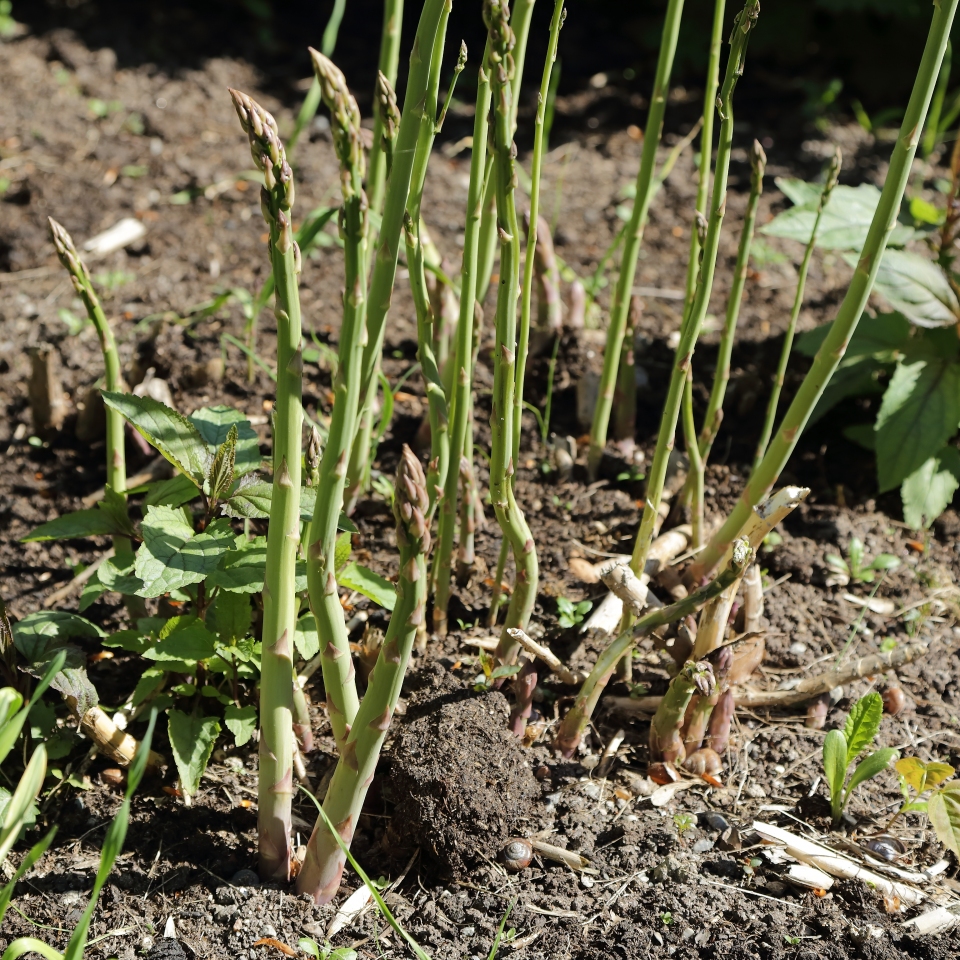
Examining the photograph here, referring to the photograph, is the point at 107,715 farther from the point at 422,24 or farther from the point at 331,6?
the point at 331,6

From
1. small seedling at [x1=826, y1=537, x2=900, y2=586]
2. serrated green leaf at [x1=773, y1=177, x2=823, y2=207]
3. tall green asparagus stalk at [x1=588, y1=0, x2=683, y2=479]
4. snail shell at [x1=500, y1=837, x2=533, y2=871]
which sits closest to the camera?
snail shell at [x1=500, y1=837, x2=533, y2=871]

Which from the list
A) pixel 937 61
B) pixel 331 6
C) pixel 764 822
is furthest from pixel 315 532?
pixel 331 6

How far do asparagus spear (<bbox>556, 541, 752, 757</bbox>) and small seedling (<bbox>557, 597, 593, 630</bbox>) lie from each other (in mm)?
221

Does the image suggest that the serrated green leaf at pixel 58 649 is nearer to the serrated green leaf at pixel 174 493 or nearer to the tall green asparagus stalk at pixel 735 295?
the serrated green leaf at pixel 174 493

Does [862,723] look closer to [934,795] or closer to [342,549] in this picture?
[934,795]

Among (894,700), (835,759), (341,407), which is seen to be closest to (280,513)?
(341,407)

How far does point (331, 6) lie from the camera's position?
182 inches

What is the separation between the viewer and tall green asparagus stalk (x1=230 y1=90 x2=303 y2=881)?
115 centimetres

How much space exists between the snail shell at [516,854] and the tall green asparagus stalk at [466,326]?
1.71ft

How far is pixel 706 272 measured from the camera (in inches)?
63.9

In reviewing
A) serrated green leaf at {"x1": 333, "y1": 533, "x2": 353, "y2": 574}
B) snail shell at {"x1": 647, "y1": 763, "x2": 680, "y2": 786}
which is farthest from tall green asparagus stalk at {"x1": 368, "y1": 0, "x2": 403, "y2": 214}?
snail shell at {"x1": 647, "y1": 763, "x2": 680, "y2": 786}

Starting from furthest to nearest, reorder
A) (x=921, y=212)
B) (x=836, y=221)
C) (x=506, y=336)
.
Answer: (x=921, y=212), (x=836, y=221), (x=506, y=336)

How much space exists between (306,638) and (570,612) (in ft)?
2.03

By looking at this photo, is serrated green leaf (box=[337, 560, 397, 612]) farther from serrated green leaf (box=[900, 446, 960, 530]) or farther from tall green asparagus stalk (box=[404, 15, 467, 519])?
serrated green leaf (box=[900, 446, 960, 530])
